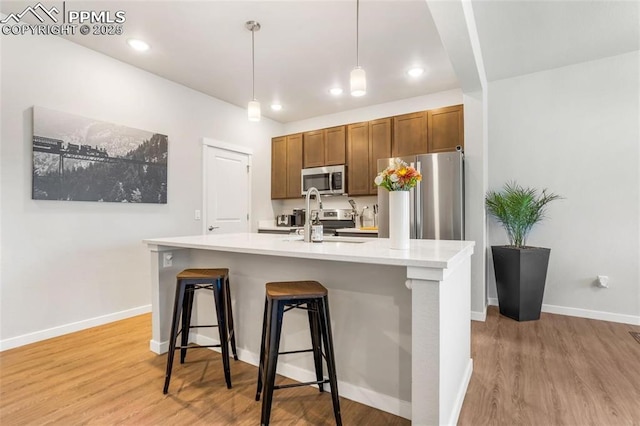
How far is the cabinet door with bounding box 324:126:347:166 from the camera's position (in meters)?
4.64

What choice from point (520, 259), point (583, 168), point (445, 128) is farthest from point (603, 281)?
point (445, 128)

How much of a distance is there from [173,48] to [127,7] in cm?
61

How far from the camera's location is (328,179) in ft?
15.4

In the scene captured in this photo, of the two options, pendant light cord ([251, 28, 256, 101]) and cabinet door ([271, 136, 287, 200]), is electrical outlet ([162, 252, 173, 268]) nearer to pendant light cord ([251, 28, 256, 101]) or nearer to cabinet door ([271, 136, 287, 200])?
pendant light cord ([251, 28, 256, 101])

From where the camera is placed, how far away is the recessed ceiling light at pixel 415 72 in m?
3.50

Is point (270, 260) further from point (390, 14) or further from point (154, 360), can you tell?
point (390, 14)

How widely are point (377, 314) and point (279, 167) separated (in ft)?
12.7

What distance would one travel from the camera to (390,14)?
8.29 ft

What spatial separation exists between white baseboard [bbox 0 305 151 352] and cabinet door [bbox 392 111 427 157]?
12.0ft

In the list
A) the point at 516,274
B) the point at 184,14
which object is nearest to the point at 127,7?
the point at 184,14

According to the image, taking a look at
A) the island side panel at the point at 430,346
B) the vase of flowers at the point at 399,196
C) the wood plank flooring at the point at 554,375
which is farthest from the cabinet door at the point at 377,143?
the island side panel at the point at 430,346

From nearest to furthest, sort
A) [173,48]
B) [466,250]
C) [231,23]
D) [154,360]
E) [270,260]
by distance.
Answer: [466,250]
[270,260]
[154,360]
[231,23]
[173,48]

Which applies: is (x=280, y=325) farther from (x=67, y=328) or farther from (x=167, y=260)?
(x=67, y=328)

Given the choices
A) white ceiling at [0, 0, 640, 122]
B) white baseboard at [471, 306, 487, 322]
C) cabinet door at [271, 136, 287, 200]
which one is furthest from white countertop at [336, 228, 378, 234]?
white ceiling at [0, 0, 640, 122]
